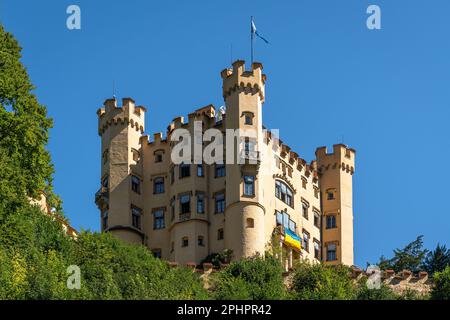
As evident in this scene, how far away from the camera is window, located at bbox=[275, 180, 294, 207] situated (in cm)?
10288

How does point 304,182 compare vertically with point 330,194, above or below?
above

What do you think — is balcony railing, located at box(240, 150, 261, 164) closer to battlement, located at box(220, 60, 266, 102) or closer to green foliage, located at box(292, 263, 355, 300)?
battlement, located at box(220, 60, 266, 102)

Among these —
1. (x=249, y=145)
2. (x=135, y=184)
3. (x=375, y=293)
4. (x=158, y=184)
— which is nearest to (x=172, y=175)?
(x=158, y=184)

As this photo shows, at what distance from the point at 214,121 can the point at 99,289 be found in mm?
27031

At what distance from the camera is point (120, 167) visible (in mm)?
104312

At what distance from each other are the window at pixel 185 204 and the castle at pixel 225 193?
2.4 inches

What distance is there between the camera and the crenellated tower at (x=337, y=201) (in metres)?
107

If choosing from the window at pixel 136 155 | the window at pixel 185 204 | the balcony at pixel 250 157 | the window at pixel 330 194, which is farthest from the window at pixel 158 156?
the window at pixel 330 194

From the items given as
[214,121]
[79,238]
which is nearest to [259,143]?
[214,121]

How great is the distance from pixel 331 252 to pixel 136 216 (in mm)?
13078

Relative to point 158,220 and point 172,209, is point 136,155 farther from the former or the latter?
point 172,209

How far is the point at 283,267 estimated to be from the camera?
308 ft

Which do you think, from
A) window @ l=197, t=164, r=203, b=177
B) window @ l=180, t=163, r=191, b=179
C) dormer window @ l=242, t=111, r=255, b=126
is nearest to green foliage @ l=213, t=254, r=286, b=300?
dormer window @ l=242, t=111, r=255, b=126

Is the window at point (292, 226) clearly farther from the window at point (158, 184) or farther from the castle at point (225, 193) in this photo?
the window at point (158, 184)
